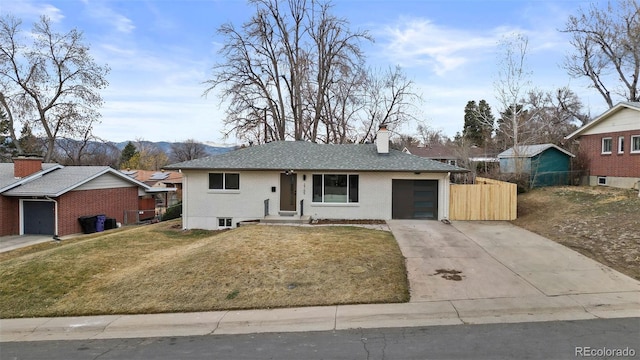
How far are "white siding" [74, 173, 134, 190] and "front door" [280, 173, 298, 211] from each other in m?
14.0

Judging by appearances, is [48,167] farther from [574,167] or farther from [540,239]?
[574,167]

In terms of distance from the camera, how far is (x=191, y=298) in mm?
8242

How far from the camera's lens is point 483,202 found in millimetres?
16516

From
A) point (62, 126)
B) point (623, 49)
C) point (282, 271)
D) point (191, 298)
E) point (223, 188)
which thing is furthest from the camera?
point (62, 126)

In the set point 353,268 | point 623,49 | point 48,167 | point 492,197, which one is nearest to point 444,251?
point 353,268

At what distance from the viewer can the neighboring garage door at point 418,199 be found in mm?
16812

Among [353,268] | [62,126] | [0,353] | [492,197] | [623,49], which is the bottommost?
[0,353]

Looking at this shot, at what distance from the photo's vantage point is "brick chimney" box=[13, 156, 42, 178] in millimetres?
22688

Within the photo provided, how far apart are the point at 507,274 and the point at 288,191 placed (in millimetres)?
10332

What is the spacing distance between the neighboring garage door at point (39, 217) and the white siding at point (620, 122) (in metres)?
31.9

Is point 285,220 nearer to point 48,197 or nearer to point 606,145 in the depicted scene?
point 48,197

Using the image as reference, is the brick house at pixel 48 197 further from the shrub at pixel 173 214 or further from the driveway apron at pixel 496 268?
the driveway apron at pixel 496 268

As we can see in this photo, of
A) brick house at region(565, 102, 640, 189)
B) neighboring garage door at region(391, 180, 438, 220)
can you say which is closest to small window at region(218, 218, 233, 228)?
neighboring garage door at region(391, 180, 438, 220)

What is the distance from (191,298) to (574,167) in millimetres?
24268
